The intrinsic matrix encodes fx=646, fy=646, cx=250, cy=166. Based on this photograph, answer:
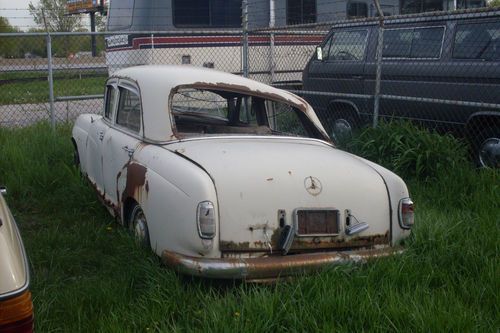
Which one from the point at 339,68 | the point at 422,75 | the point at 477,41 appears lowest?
the point at 422,75

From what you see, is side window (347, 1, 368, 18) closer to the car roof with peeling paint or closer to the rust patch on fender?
the car roof with peeling paint

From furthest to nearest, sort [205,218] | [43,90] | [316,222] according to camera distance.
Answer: [43,90], [316,222], [205,218]

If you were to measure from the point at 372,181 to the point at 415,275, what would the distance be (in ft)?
2.09

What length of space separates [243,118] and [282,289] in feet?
6.59

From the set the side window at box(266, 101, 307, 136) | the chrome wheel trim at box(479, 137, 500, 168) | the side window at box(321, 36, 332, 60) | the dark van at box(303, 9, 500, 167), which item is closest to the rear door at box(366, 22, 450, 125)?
the dark van at box(303, 9, 500, 167)

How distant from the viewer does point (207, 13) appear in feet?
40.5

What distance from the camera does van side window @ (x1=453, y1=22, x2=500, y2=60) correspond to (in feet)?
21.9

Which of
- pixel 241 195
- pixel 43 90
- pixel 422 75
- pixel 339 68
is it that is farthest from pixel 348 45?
pixel 43 90

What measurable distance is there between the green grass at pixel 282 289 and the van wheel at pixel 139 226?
0.07m

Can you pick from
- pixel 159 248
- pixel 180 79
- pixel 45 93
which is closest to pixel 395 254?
pixel 159 248

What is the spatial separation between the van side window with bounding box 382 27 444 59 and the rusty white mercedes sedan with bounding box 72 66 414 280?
2952 millimetres

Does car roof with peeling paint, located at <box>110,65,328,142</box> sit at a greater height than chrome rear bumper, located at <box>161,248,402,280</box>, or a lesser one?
greater

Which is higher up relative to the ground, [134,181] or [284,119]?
[284,119]

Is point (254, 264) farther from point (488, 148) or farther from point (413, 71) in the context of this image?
point (413, 71)
